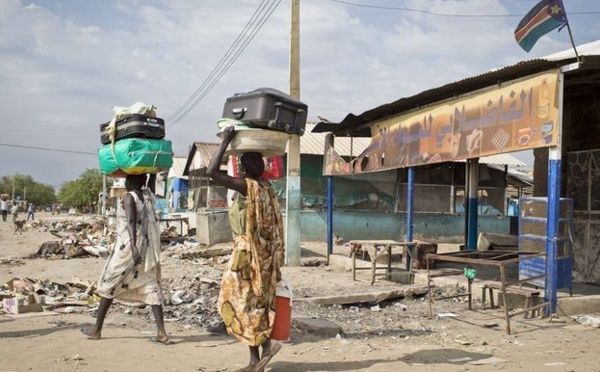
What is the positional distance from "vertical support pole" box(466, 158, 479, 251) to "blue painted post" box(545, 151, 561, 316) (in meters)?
6.75

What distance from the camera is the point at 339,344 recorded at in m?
5.88

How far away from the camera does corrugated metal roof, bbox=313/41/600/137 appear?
23.2 ft

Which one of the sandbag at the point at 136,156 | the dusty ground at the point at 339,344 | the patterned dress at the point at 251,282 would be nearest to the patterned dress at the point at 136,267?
the sandbag at the point at 136,156

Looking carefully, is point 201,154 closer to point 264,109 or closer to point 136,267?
point 136,267

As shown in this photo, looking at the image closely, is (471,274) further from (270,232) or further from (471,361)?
(270,232)

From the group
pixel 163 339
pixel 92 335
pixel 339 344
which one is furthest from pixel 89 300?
pixel 339 344

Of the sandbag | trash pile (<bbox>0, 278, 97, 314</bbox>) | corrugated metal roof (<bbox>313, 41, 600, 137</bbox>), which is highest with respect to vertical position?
corrugated metal roof (<bbox>313, 41, 600, 137</bbox>)

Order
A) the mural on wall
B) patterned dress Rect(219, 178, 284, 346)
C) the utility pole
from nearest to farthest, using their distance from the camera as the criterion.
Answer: patterned dress Rect(219, 178, 284, 346) < the mural on wall < the utility pole

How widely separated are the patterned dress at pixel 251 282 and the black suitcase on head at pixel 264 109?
501 millimetres

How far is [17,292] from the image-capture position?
7.94 metres

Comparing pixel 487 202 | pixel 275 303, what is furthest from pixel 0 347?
pixel 487 202

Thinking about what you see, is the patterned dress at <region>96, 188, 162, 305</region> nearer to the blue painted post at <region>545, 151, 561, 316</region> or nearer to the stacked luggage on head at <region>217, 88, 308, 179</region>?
the stacked luggage on head at <region>217, 88, 308, 179</region>

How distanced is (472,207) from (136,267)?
439 inches


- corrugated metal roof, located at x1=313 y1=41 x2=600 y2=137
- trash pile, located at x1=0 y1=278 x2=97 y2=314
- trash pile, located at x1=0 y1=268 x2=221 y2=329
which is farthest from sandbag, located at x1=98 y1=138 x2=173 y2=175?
corrugated metal roof, located at x1=313 y1=41 x2=600 y2=137
